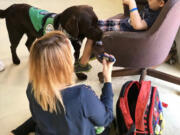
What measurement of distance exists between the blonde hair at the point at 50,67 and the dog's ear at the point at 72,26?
0.64 metres

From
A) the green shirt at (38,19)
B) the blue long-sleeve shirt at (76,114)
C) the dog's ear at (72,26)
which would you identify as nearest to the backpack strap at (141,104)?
the blue long-sleeve shirt at (76,114)

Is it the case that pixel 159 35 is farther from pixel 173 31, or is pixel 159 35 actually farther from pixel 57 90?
pixel 57 90

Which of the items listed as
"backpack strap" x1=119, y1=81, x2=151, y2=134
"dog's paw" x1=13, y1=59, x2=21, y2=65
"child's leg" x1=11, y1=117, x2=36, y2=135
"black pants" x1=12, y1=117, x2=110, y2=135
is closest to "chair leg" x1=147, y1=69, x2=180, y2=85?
"backpack strap" x1=119, y1=81, x2=151, y2=134

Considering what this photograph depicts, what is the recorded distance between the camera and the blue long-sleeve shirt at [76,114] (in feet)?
2.52

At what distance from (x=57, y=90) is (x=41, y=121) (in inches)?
8.6

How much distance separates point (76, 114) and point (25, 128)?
63 cm

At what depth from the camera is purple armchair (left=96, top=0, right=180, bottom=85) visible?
1.12 m

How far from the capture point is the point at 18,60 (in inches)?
78.7

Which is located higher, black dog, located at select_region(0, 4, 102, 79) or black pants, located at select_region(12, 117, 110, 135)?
black dog, located at select_region(0, 4, 102, 79)

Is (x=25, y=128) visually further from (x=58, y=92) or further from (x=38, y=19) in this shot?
(x=38, y=19)

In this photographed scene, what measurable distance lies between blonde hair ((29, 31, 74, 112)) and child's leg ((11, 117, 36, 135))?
568 mm

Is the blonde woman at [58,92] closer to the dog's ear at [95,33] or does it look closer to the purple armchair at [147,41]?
the purple armchair at [147,41]

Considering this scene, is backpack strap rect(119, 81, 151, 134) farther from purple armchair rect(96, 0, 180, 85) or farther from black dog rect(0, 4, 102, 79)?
black dog rect(0, 4, 102, 79)

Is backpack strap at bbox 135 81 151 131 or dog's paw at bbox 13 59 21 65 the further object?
dog's paw at bbox 13 59 21 65
